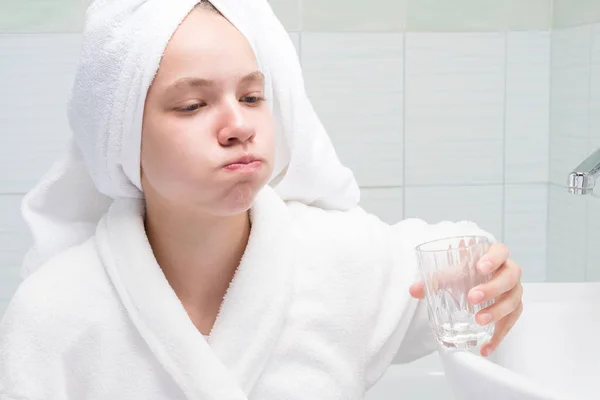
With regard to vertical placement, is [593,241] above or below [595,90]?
below

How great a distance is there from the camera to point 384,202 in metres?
2.11

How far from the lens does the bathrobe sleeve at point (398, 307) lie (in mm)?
A: 1150

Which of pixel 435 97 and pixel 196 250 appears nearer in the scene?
pixel 196 250

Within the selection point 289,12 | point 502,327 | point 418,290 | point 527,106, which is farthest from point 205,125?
point 527,106

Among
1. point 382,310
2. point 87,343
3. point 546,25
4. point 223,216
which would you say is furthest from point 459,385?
point 546,25

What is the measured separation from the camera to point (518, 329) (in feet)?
3.96

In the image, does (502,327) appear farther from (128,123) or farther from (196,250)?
(128,123)

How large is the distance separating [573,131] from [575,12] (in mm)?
297

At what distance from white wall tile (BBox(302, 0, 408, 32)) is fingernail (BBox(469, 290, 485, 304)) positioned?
4.07 feet

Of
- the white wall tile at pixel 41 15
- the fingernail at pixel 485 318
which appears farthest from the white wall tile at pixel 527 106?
the fingernail at pixel 485 318

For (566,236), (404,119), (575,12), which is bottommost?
(566,236)

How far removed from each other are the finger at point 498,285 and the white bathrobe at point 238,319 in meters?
0.20

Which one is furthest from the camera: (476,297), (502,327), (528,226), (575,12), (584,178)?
(528,226)

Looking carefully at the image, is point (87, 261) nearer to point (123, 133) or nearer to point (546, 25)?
point (123, 133)
